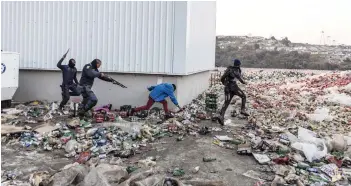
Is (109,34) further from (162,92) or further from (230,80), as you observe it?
(230,80)

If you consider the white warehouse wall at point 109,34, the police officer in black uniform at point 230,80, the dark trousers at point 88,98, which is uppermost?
the white warehouse wall at point 109,34

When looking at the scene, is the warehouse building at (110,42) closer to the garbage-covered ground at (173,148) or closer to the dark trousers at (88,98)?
the garbage-covered ground at (173,148)

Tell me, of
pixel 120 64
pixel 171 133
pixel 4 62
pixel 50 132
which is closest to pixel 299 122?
pixel 171 133

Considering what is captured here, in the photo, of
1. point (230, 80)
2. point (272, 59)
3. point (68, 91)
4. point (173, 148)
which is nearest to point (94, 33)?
point (68, 91)

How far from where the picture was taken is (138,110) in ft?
30.7

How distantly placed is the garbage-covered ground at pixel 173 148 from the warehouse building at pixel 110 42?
861 millimetres

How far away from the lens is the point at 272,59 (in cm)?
5038

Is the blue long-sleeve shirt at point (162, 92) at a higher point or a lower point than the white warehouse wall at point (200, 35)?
lower

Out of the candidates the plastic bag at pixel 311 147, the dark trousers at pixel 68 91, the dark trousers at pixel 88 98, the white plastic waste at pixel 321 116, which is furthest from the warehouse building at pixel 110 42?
the plastic bag at pixel 311 147

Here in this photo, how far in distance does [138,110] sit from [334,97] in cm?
802

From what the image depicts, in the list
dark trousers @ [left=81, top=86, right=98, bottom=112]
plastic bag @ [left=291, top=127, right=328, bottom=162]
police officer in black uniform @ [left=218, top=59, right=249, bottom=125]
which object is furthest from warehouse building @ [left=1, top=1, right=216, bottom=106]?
plastic bag @ [left=291, top=127, right=328, bottom=162]

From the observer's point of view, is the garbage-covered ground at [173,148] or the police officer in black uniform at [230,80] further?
the police officer in black uniform at [230,80]

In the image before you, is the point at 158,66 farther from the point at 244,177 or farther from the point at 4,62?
the point at 244,177

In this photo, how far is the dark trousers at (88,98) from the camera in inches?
346
